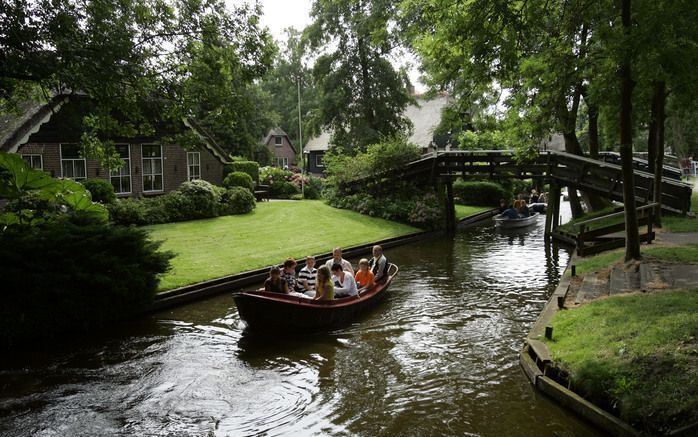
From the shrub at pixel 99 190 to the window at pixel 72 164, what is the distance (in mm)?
1735

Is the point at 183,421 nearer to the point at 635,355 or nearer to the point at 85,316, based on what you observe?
the point at 85,316

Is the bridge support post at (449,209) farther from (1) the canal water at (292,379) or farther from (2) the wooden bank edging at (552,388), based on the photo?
(2) the wooden bank edging at (552,388)

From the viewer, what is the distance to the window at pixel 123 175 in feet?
86.3

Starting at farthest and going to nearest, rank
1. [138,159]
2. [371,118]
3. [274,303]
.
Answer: [371,118]
[138,159]
[274,303]

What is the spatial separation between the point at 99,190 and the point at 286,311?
14.6 meters

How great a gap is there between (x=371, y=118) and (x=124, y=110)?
2859 centimetres

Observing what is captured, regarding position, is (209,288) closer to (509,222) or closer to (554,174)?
(554,174)

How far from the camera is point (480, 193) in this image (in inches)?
1630

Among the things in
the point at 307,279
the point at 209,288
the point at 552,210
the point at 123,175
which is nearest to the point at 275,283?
the point at 307,279

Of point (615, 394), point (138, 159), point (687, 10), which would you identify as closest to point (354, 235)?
point (138, 159)

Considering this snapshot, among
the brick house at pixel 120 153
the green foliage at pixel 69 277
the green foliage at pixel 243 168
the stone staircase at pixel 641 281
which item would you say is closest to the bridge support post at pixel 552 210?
the stone staircase at pixel 641 281

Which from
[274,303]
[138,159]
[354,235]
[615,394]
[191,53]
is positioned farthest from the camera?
[138,159]

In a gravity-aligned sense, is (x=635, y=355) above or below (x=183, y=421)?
above

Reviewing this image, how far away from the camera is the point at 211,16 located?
14.6 m
